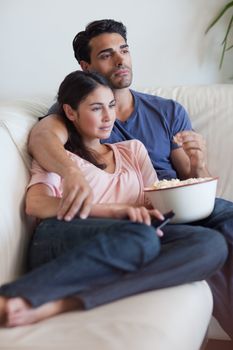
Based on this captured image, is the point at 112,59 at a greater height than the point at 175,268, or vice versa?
the point at 112,59

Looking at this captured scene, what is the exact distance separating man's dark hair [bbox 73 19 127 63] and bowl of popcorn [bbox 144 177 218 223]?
66cm

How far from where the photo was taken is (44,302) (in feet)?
3.86

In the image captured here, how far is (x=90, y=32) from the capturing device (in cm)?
187

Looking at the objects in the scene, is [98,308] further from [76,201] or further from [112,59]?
[112,59]

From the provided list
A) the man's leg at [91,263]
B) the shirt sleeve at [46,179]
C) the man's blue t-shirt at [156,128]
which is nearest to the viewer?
the man's leg at [91,263]

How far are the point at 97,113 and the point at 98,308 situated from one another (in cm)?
62

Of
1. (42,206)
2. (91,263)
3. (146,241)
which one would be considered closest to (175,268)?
(146,241)

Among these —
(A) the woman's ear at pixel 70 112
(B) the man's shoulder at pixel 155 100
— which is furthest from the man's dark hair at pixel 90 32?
(A) the woman's ear at pixel 70 112

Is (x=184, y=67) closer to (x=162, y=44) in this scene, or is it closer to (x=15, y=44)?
(x=162, y=44)

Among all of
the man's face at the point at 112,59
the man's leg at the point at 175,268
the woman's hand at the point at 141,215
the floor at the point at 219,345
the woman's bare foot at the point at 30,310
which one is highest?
the man's face at the point at 112,59

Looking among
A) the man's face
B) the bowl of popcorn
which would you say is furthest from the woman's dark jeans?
the man's face

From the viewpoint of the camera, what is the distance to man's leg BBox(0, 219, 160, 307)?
1.18m

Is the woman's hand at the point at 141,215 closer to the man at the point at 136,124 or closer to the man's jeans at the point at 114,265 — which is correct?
the man's jeans at the point at 114,265

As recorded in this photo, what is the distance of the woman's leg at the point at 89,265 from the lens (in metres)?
1.17
